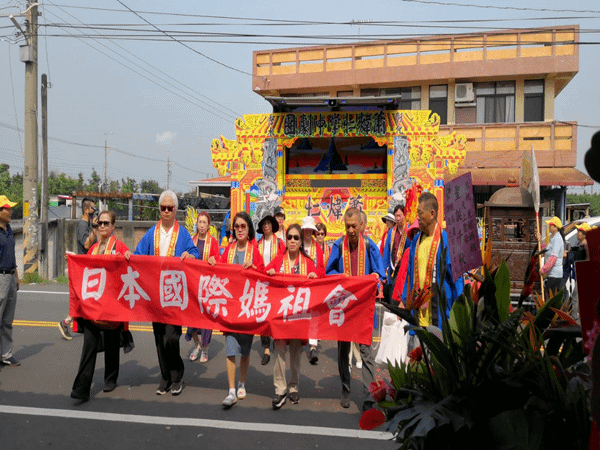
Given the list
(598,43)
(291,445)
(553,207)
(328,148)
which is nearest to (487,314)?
(291,445)

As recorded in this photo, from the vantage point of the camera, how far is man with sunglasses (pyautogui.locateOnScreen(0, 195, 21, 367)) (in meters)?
6.50

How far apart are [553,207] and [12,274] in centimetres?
1877

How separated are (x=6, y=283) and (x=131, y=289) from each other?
1.75 meters

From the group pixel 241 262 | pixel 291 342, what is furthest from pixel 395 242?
pixel 291 342

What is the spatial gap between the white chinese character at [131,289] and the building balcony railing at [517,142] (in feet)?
51.9

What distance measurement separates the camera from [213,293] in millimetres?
5758

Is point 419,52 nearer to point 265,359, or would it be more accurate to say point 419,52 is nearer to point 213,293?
point 265,359

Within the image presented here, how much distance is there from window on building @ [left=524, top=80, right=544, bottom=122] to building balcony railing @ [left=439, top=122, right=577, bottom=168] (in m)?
0.82

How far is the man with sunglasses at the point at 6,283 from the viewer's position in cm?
650

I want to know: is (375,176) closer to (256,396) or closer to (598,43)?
(598,43)

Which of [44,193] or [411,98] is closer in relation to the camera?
[44,193]

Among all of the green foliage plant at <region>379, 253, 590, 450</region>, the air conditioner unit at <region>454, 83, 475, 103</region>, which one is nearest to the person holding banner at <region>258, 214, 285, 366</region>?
the green foliage plant at <region>379, 253, 590, 450</region>

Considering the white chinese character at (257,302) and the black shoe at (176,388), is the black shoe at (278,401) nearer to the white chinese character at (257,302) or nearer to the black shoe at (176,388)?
the white chinese character at (257,302)

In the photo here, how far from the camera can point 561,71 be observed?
20.1 metres
